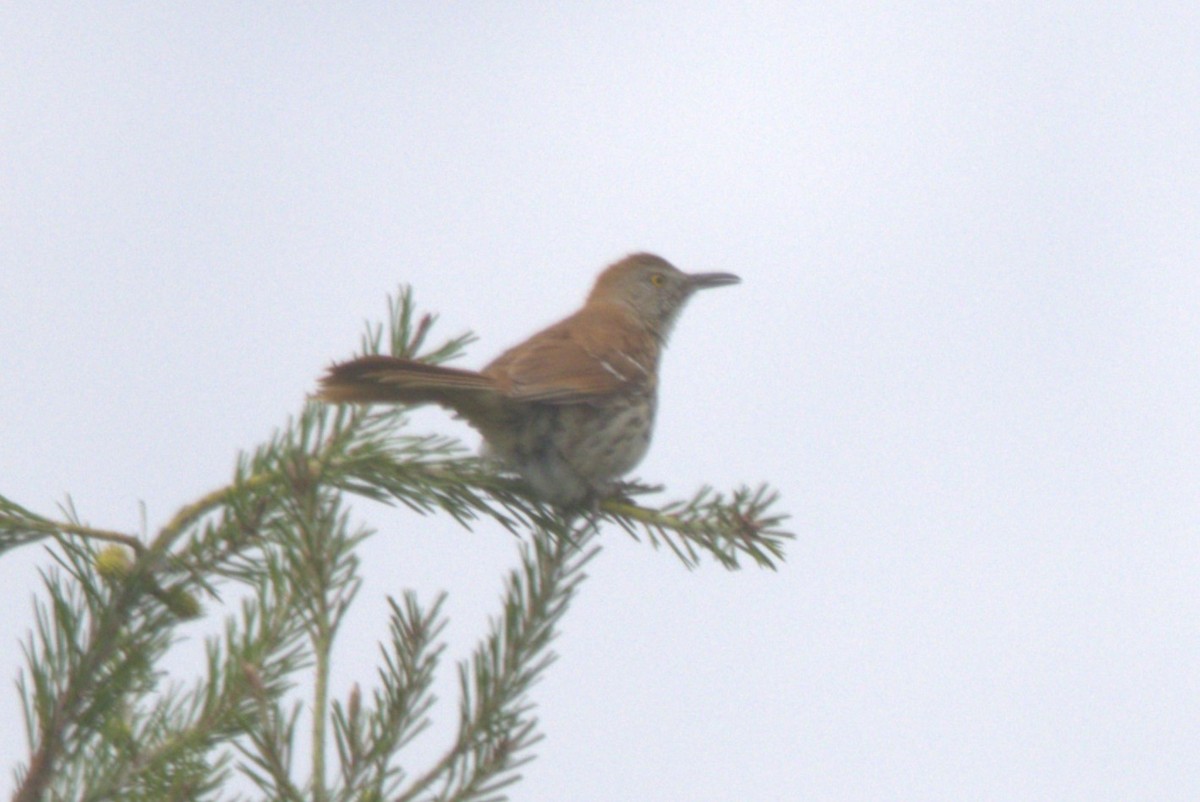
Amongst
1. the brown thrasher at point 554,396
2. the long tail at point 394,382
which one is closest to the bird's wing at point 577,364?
the brown thrasher at point 554,396

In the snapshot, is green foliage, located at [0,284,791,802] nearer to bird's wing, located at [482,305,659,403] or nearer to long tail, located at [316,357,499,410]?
long tail, located at [316,357,499,410]

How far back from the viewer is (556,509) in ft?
10.8

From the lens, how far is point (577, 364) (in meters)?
4.26

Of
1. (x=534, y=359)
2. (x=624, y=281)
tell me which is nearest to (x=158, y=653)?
(x=534, y=359)

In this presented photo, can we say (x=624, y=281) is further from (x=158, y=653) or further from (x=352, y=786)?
(x=352, y=786)

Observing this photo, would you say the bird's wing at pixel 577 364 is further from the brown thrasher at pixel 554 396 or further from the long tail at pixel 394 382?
the long tail at pixel 394 382

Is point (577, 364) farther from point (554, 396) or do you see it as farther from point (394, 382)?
point (394, 382)

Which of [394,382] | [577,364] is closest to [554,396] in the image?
[577,364]

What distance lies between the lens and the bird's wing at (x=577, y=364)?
3949 millimetres

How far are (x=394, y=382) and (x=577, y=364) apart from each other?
141 cm

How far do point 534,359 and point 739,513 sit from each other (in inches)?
57.4

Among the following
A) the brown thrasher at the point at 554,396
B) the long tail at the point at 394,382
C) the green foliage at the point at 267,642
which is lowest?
the green foliage at the point at 267,642

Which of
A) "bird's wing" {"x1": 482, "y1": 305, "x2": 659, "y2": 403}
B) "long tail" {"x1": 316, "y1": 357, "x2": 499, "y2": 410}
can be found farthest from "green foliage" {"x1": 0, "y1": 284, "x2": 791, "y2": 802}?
"bird's wing" {"x1": 482, "y1": 305, "x2": 659, "y2": 403}

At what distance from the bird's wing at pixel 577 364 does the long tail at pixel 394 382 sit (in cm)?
35
